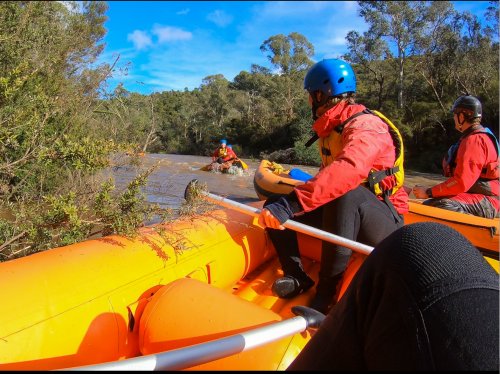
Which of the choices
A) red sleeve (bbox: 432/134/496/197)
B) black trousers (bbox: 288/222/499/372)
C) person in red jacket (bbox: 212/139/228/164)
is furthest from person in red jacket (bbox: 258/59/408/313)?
person in red jacket (bbox: 212/139/228/164)

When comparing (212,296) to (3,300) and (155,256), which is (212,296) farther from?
(3,300)

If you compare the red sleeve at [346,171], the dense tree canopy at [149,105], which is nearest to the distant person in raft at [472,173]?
the red sleeve at [346,171]

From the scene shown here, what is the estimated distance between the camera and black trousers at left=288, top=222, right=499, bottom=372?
772 mm

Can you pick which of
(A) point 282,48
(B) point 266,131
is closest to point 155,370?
(B) point 266,131

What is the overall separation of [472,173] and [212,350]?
362cm

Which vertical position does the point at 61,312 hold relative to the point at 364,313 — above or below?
below

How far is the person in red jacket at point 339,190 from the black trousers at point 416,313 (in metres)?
1.44

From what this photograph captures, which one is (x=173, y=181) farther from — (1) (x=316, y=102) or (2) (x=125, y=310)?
(2) (x=125, y=310)

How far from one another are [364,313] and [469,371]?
9.2 inches

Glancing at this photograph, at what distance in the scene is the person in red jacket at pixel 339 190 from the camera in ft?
8.06

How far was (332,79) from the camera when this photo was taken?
3.09 m

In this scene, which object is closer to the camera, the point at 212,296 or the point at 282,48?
the point at 212,296

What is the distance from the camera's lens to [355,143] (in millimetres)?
2514

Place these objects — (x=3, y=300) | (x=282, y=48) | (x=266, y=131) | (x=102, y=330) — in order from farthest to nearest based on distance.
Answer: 1. (x=282, y=48)
2. (x=266, y=131)
3. (x=102, y=330)
4. (x=3, y=300)
